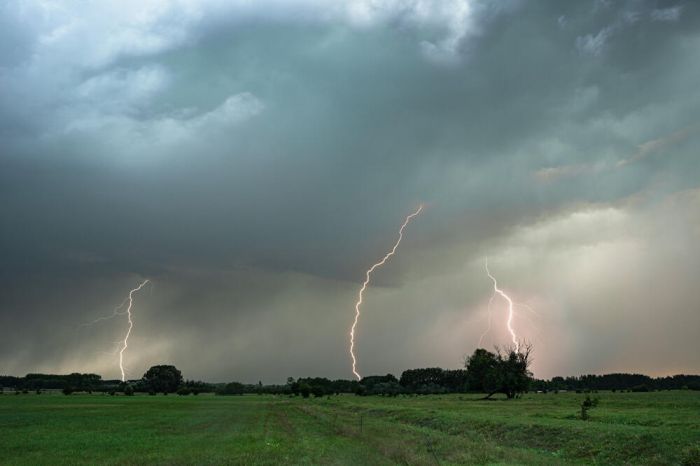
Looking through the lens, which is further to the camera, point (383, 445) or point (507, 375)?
point (507, 375)

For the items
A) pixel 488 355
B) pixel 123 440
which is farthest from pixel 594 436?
pixel 488 355

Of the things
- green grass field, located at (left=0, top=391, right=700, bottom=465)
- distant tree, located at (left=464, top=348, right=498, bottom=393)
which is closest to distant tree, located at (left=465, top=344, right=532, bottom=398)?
distant tree, located at (left=464, top=348, right=498, bottom=393)

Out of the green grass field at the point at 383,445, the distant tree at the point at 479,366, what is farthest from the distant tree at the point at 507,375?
the green grass field at the point at 383,445

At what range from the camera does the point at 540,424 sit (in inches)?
1583

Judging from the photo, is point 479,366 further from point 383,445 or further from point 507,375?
point 383,445

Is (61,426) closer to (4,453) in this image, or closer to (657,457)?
(4,453)

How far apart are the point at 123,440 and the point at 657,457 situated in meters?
34.7

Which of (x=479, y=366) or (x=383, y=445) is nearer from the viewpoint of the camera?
(x=383, y=445)

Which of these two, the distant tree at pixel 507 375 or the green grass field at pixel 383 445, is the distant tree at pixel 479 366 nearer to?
the distant tree at pixel 507 375

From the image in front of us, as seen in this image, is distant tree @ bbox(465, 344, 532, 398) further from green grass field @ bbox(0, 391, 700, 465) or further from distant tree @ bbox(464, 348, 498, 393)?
green grass field @ bbox(0, 391, 700, 465)

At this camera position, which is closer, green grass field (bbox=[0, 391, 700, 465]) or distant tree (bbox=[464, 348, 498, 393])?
green grass field (bbox=[0, 391, 700, 465])

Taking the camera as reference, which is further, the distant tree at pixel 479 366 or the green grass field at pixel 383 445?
the distant tree at pixel 479 366

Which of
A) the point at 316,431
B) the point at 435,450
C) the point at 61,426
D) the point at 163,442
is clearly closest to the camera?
the point at 435,450

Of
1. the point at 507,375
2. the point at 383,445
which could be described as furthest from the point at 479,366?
the point at 383,445
